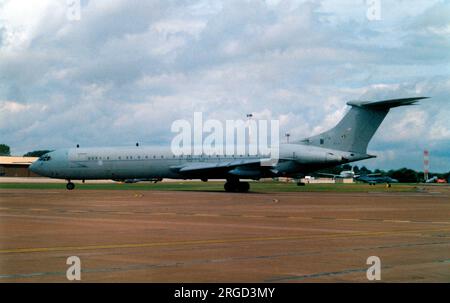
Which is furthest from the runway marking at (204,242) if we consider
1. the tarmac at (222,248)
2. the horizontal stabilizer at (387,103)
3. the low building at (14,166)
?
the low building at (14,166)

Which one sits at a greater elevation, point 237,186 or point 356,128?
point 356,128

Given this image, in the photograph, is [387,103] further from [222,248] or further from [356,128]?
[222,248]

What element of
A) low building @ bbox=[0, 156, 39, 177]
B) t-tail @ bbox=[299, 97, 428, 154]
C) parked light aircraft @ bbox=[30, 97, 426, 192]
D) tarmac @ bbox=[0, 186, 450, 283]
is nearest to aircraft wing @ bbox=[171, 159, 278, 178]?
parked light aircraft @ bbox=[30, 97, 426, 192]

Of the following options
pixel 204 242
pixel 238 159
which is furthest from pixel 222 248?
pixel 238 159

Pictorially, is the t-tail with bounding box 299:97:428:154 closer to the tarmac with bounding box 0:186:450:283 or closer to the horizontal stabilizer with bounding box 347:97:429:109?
the horizontal stabilizer with bounding box 347:97:429:109

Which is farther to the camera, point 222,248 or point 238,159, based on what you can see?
point 238,159

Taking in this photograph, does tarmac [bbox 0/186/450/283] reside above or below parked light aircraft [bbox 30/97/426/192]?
below

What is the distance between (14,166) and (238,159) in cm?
9526

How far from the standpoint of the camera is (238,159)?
6316cm

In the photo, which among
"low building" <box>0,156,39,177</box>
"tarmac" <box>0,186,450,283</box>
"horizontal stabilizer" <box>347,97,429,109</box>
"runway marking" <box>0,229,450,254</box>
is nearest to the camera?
"tarmac" <box>0,186,450,283</box>

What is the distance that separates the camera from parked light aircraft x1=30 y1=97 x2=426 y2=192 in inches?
2393

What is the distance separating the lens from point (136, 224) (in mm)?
23125
